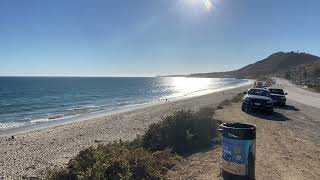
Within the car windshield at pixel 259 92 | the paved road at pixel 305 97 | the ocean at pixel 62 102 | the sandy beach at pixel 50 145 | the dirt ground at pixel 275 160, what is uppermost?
the car windshield at pixel 259 92

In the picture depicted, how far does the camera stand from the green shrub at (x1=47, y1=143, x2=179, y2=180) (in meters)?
8.75

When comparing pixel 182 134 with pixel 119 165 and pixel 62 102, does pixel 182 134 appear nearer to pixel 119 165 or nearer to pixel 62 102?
pixel 119 165

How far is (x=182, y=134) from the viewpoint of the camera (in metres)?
12.5

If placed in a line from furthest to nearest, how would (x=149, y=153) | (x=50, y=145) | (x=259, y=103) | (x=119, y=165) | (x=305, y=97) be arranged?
(x=305, y=97)
(x=259, y=103)
(x=50, y=145)
(x=149, y=153)
(x=119, y=165)

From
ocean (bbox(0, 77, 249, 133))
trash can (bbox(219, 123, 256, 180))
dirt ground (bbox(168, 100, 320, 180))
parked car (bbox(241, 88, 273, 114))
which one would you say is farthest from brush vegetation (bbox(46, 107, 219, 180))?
ocean (bbox(0, 77, 249, 133))

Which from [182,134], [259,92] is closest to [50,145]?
[182,134]

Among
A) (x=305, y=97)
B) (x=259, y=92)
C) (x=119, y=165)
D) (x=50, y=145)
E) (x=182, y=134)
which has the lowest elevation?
(x=50, y=145)

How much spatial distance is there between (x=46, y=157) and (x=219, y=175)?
31.9 feet

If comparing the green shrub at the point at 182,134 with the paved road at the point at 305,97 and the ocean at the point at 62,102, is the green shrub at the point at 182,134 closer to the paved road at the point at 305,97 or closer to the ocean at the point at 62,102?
the ocean at the point at 62,102

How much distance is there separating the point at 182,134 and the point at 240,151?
15.8 ft

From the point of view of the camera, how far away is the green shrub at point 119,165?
344 inches

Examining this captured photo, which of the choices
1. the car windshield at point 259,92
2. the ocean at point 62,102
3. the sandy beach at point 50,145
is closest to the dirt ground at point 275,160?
the sandy beach at point 50,145

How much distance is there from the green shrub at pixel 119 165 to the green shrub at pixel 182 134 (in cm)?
121

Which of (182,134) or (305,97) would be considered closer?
(182,134)
